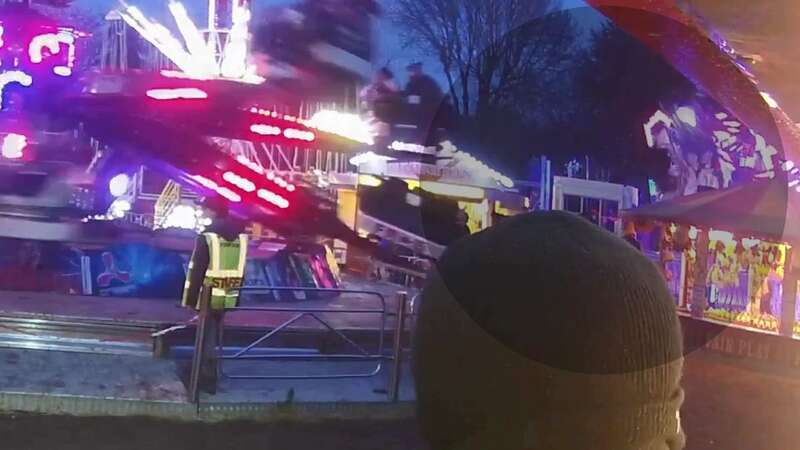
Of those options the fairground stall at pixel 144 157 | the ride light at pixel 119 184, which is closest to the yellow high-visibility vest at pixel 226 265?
the fairground stall at pixel 144 157

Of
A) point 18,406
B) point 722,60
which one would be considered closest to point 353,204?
point 18,406

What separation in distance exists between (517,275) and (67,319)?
30.3 ft

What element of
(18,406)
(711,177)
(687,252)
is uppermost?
(711,177)

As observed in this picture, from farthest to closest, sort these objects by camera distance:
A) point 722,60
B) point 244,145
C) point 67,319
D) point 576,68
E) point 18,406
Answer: point 244,145 < point 67,319 < point 18,406 < point 576,68 < point 722,60

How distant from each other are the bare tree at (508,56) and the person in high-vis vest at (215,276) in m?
2.58

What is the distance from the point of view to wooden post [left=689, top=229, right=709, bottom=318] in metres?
12.1

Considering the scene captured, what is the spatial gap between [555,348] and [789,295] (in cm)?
1149

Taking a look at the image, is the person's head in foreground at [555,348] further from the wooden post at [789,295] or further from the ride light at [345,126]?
the ride light at [345,126]

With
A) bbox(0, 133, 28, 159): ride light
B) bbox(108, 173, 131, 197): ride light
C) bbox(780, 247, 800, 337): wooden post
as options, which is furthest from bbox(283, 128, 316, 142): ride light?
bbox(780, 247, 800, 337): wooden post

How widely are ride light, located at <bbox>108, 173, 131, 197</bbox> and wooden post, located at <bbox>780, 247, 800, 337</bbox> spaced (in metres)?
9.22

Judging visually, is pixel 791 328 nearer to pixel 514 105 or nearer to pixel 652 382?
pixel 514 105

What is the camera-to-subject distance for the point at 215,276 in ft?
25.8

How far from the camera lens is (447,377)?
1.20m

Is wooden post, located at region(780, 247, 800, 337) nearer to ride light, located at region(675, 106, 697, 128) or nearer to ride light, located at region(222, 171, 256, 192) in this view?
ride light, located at region(675, 106, 697, 128)
